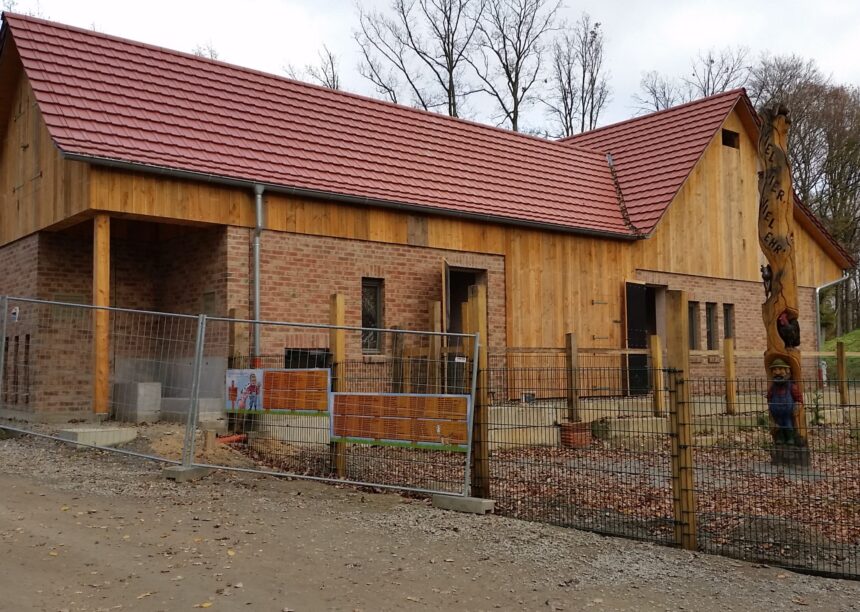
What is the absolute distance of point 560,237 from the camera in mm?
17156

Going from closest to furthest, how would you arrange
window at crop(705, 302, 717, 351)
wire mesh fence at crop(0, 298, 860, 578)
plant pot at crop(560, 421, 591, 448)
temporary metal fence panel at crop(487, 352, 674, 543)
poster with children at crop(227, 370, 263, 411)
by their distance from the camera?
wire mesh fence at crop(0, 298, 860, 578)
temporary metal fence panel at crop(487, 352, 674, 543)
poster with children at crop(227, 370, 263, 411)
plant pot at crop(560, 421, 591, 448)
window at crop(705, 302, 717, 351)

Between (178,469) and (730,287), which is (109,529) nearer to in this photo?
(178,469)

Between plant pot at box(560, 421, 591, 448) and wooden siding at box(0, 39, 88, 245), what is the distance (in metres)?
7.31

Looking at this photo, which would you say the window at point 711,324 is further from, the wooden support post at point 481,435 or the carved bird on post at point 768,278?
the wooden support post at point 481,435

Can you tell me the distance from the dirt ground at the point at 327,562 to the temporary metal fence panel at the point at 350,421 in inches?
26.1

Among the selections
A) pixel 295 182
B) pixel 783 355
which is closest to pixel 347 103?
pixel 295 182

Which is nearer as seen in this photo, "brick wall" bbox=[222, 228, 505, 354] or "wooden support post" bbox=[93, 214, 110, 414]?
"wooden support post" bbox=[93, 214, 110, 414]

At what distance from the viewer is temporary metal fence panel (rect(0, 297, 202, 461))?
443 inches

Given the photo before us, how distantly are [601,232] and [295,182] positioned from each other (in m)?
6.87

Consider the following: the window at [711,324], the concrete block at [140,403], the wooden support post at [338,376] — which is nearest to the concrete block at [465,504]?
the wooden support post at [338,376]

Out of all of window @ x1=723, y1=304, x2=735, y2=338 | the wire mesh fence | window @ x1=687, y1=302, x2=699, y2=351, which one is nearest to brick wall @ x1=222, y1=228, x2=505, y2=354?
the wire mesh fence

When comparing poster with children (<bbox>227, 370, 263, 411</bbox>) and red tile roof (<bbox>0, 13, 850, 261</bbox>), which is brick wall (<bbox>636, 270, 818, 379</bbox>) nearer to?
red tile roof (<bbox>0, 13, 850, 261</bbox>)

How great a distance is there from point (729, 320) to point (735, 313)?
0.22m

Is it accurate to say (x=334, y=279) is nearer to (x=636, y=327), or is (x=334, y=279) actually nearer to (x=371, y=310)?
(x=371, y=310)
